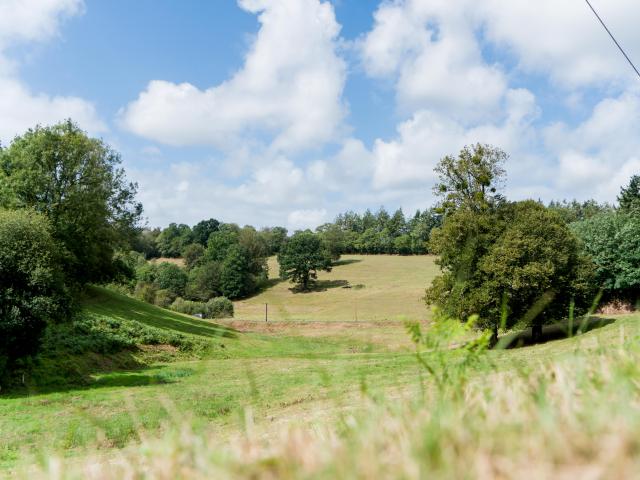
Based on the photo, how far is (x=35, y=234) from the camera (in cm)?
2592

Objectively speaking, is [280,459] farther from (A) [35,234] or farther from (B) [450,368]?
(A) [35,234]

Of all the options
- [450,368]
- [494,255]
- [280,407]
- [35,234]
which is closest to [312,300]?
[494,255]

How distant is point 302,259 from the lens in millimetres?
102375

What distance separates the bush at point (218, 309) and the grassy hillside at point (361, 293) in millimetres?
2179

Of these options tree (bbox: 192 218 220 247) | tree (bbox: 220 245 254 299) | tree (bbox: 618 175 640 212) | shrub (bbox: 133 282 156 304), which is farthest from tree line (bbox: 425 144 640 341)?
tree (bbox: 192 218 220 247)

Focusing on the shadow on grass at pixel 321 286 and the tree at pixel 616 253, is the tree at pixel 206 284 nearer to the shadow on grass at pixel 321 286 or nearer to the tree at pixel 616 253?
the shadow on grass at pixel 321 286

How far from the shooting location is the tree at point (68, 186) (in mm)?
40094

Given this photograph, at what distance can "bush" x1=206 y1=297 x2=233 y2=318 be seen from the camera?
77.7 m

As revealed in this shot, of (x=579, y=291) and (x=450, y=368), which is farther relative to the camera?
(x=579, y=291)

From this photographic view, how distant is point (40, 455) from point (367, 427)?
96 cm

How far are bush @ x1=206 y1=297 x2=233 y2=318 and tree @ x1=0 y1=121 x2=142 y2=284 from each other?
3177 centimetres

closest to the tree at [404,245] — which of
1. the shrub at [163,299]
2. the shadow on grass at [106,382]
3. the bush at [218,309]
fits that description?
the shrub at [163,299]

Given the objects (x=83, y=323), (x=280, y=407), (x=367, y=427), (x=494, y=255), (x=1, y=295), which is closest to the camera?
(x=367, y=427)

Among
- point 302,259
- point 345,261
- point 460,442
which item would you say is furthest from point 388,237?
point 460,442
